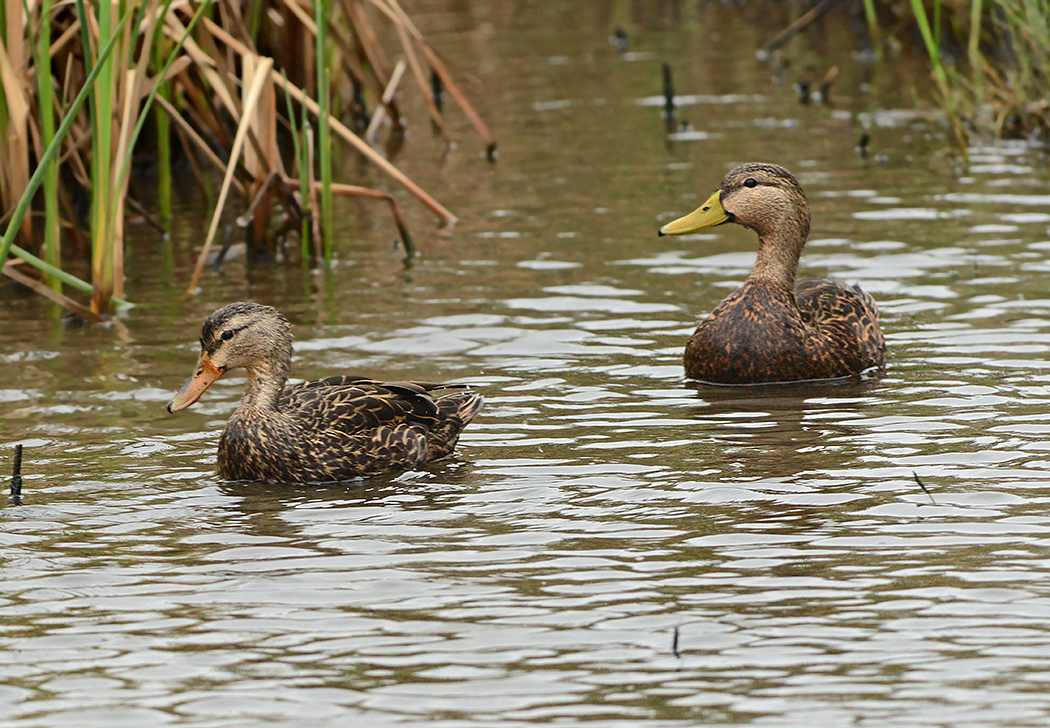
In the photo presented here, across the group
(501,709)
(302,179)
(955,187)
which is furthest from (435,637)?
(955,187)

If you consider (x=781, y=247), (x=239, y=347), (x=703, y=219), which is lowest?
(x=239, y=347)

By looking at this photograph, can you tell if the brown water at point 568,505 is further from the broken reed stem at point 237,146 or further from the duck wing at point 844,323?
the broken reed stem at point 237,146

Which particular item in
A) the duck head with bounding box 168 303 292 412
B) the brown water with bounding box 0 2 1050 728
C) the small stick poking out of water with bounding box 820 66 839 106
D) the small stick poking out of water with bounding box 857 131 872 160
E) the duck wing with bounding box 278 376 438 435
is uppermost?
the small stick poking out of water with bounding box 820 66 839 106

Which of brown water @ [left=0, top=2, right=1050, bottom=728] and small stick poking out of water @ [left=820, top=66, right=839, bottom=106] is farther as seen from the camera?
small stick poking out of water @ [left=820, top=66, right=839, bottom=106]

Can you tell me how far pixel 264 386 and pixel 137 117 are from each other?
513cm

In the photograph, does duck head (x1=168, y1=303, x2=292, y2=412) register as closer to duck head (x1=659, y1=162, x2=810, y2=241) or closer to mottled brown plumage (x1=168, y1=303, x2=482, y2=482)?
mottled brown plumage (x1=168, y1=303, x2=482, y2=482)

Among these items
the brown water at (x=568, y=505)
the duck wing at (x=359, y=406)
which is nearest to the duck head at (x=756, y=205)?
the brown water at (x=568, y=505)

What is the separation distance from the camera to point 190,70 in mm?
13391

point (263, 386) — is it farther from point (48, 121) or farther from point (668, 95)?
point (668, 95)

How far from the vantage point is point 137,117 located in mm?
12461

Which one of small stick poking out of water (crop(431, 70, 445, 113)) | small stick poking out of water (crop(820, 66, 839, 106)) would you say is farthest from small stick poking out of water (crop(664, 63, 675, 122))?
small stick poking out of water (crop(431, 70, 445, 113))

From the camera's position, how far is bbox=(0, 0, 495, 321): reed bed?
389 inches

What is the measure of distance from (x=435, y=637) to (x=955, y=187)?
9.66m

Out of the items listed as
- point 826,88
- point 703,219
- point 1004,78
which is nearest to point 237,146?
point 703,219
